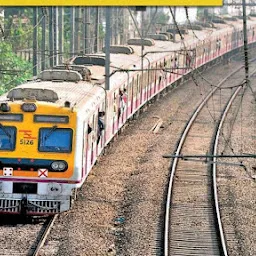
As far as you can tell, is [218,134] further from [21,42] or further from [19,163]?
[21,42]

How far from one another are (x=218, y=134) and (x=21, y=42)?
22589mm

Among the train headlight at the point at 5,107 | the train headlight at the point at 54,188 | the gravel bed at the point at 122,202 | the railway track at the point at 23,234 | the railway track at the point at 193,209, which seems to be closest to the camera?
the railway track at the point at 23,234

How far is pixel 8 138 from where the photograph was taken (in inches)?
535

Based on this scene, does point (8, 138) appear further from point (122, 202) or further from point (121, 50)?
point (121, 50)

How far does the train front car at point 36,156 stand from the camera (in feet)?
44.5

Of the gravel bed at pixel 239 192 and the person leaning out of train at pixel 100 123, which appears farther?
the person leaning out of train at pixel 100 123

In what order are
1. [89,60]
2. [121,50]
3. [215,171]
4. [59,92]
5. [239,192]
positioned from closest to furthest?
1. [59,92]
2. [239,192]
3. [215,171]
4. [89,60]
5. [121,50]

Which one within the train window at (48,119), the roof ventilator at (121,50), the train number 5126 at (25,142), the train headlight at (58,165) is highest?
the roof ventilator at (121,50)

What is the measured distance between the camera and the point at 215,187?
1747 cm

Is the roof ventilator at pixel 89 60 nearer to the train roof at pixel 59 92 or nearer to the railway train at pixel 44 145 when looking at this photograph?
the train roof at pixel 59 92

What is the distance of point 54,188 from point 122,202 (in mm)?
2741

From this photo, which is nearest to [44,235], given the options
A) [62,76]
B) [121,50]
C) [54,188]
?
[54,188]

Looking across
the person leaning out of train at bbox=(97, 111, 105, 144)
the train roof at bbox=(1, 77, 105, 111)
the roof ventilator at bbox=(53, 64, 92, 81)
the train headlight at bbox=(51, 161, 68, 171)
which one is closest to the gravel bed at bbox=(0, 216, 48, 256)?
the train headlight at bbox=(51, 161, 68, 171)

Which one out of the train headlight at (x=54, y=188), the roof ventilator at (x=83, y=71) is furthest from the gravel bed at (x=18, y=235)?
the roof ventilator at (x=83, y=71)
